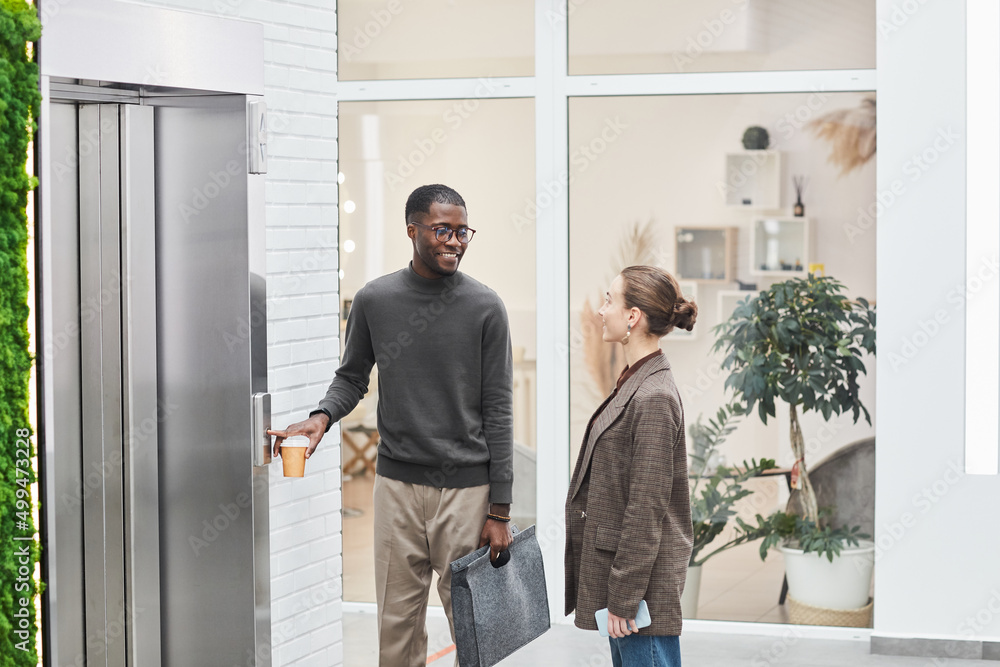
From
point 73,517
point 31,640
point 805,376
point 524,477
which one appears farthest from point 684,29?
point 31,640

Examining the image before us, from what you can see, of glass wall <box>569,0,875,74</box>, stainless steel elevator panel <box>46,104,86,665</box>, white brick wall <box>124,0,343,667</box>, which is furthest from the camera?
glass wall <box>569,0,875,74</box>

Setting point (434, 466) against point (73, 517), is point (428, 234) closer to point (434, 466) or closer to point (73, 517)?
point (434, 466)

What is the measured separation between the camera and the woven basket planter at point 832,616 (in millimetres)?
4379

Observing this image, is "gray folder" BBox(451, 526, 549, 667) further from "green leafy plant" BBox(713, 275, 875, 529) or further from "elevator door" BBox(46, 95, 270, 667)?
"green leafy plant" BBox(713, 275, 875, 529)

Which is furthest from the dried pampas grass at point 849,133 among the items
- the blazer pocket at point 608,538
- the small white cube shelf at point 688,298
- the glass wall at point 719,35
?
the blazer pocket at point 608,538

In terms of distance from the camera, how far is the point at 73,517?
8.91ft

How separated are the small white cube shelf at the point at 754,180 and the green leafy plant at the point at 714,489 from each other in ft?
2.87

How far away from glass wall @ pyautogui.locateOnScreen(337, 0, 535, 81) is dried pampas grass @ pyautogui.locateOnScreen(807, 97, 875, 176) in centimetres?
122

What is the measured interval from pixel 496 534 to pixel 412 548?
26 centimetres

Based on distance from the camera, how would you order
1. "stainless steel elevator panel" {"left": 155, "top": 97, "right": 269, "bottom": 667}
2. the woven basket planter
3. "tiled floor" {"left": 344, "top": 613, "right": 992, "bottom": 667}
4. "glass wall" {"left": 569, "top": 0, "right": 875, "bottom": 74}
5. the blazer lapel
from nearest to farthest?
the blazer lapel → "stainless steel elevator panel" {"left": 155, "top": 97, "right": 269, "bottom": 667} → "tiled floor" {"left": 344, "top": 613, "right": 992, "bottom": 667} → "glass wall" {"left": 569, "top": 0, "right": 875, "bottom": 74} → the woven basket planter

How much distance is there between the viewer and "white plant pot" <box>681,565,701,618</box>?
14.9 ft

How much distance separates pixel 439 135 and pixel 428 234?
1.84 metres

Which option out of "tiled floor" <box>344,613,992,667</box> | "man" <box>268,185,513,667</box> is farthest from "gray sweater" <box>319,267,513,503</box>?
"tiled floor" <box>344,613,992,667</box>

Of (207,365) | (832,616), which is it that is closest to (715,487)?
(832,616)
